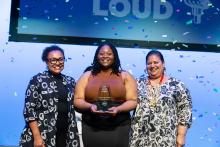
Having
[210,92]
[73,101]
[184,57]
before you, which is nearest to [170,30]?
[184,57]

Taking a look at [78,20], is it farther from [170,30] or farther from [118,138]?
[118,138]

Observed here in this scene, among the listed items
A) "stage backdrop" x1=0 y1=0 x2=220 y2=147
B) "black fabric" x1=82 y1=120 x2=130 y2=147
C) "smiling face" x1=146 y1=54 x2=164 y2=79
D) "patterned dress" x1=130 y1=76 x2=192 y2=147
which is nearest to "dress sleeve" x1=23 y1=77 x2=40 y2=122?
"black fabric" x1=82 y1=120 x2=130 y2=147

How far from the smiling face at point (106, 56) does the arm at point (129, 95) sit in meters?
0.15

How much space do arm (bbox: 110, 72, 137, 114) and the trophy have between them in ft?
0.18

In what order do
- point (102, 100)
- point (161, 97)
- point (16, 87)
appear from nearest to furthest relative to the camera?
point (102, 100) < point (161, 97) < point (16, 87)

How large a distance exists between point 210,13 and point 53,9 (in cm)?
188

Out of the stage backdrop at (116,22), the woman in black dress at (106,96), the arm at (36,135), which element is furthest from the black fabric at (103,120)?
the stage backdrop at (116,22)

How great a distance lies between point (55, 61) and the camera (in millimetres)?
3311

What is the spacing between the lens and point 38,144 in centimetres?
317

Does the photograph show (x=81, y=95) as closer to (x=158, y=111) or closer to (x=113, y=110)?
(x=113, y=110)

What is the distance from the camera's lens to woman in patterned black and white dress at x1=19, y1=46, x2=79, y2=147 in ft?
10.6

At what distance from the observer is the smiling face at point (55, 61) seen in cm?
330

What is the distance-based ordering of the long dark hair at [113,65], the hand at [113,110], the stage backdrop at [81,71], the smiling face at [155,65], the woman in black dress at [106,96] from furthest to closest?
the stage backdrop at [81,71] → the smiling face at [155,65] → the long dark hair at [113,65] → the woman in black dress at [106,96] → the hand at [113,110]

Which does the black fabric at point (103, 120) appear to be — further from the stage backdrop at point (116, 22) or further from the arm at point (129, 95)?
the stage backdrop at point (116, 22)
